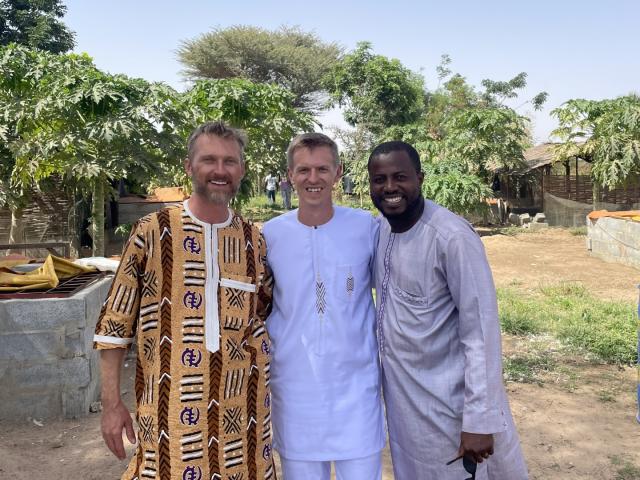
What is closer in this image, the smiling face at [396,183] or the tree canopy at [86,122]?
the smiling face at [396,183]

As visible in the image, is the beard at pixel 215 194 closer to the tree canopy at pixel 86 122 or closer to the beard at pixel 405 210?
the beard at pixel 405 210

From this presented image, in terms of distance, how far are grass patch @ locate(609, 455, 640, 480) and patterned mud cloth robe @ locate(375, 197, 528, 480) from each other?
166 centimetres

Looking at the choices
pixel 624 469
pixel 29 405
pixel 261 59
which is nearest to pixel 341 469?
pixel 624 469

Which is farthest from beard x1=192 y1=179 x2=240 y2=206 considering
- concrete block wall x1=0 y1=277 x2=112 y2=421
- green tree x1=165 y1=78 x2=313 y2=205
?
green tree x1=165 y1=78 x2=313 y2=205

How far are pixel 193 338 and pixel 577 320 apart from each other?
5407mm

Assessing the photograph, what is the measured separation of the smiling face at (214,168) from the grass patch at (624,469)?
2.75 m

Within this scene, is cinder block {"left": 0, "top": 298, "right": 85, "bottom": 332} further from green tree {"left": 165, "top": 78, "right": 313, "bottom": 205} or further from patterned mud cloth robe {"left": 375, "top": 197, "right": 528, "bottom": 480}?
green tree {"left": 165, "top": 78, "right": 313, "bottom": 205}

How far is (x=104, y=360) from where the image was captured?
1892 millimetres

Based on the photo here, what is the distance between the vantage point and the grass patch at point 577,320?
527 centimetres

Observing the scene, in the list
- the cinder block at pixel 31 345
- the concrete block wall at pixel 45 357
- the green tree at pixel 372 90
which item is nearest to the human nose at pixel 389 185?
the concrete block wall at pixel 45 357

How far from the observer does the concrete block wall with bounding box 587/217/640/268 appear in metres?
10.0

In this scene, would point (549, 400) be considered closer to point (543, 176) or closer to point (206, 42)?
point (543, 176)

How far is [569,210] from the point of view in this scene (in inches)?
683

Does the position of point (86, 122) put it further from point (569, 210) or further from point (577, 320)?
point (569, 210)
